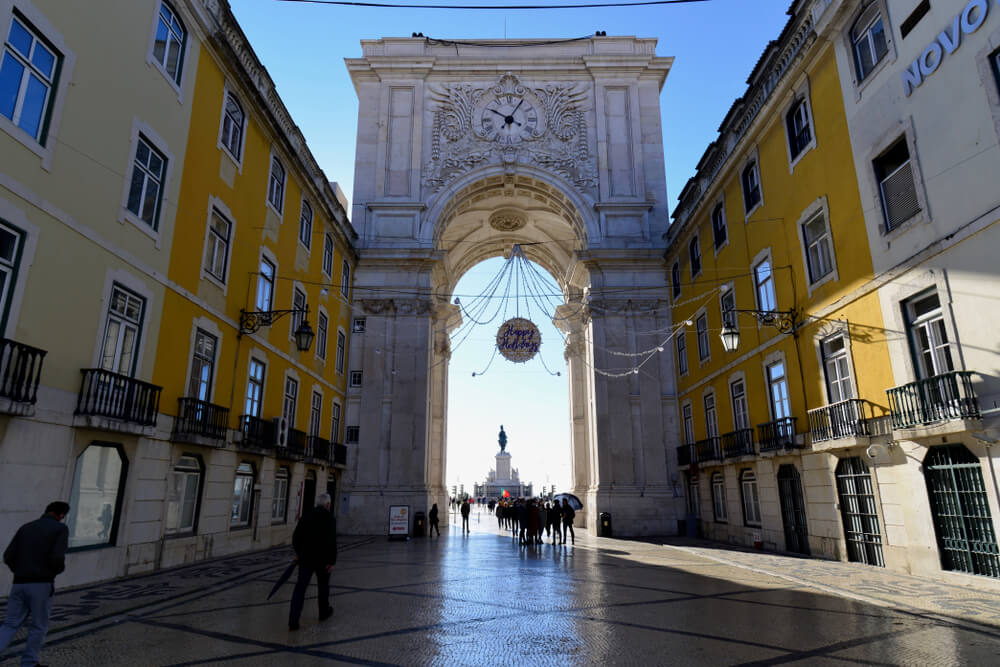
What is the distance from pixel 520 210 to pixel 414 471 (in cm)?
1748

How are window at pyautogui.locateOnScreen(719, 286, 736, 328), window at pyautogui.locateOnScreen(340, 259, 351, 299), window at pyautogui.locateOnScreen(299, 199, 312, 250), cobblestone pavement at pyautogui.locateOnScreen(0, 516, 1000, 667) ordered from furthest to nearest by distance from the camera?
window at pyautogui.locateOnScreen(340, 259, 351, 299) → window at pyautogui.locateOnScreen(299, 199, 312, 250) → window at pyautogui.locateOnScreen(719, 286, 736, 328) → cobblestone pavement at pyautogui.locateOnScreen(0, 516, 1000, 667)

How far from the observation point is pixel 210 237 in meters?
14.5

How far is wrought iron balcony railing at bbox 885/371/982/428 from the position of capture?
969cm

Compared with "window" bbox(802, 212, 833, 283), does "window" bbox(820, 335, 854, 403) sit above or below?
below

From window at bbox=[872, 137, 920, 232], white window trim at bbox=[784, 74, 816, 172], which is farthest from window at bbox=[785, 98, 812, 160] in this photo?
window at bbox=[872, 137, 920, 232]

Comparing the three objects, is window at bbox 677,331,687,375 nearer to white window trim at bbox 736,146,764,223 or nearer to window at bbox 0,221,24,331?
white window trim at bbox 736,146,764,223

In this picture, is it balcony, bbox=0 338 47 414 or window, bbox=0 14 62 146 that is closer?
balcony, bbox=0 338 47 414

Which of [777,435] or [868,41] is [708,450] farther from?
[868,41]

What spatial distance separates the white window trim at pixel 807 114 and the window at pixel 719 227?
183 inches

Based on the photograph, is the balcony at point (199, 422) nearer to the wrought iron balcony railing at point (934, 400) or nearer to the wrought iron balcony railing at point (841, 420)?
the wrought iron balcony railing at point (841, 420)

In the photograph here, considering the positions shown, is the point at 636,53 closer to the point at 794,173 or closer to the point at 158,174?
the point at 794,173

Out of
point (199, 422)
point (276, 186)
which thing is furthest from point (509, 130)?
point (199, 422)

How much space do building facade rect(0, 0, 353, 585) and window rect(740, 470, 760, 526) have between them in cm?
1497

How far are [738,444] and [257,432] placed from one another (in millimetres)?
14824
